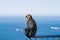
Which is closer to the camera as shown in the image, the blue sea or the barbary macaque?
the barbary macaque

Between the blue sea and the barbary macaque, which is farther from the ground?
the barbary macaque

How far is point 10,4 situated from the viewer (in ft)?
145

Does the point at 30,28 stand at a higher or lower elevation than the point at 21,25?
higher

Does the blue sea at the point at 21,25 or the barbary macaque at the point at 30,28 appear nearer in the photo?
the barbary macaque at the point at 30,28

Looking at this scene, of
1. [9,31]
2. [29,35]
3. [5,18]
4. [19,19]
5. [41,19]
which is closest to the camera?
[29,35]

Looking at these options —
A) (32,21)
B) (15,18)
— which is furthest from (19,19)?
(32,21)

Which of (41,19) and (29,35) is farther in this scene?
(41,19)

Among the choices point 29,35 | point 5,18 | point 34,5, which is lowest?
point 5,18

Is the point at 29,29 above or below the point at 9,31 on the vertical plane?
above

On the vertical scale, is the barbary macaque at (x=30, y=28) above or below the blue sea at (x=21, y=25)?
above

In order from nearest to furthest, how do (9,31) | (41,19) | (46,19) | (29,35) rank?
1. (29,35)
2. (9,31)
3. (41,19)
4. (46,19)

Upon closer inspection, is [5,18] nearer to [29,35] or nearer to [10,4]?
[10,4]

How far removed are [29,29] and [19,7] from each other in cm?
3928

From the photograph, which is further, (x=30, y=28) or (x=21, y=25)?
(x=21, y=25)
